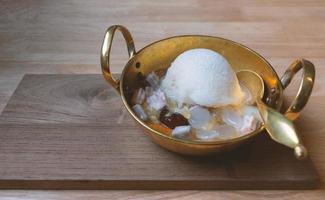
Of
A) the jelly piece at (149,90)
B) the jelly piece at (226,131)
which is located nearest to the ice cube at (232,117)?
the jelly piece at (226,131)

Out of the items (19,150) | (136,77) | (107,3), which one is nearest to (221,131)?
(136,77)

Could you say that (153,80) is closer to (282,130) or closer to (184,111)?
(184,111)

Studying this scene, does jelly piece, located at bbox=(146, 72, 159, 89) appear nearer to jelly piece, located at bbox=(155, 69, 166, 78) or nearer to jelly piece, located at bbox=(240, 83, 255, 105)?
jelly piece, located at bbox=(155, 69, 166, 78)

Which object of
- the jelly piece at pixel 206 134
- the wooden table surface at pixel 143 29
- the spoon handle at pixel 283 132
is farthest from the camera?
the wooden table surface at pixel 143 29

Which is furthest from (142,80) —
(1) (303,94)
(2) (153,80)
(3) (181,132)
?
(1) (303,94)

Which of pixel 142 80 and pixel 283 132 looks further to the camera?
pixel 142 80

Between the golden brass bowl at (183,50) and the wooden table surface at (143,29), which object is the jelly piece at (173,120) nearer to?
the golden brass bowl at (183,50)
